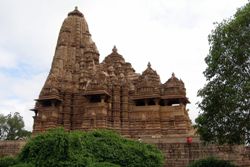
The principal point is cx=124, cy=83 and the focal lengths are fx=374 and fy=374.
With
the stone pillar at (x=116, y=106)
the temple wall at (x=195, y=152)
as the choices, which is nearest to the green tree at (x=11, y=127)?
the stone pillar at (x=116, y=106)

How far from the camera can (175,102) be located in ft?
113

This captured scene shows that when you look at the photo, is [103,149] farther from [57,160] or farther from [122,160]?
[57,160]

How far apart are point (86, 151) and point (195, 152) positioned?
7670 mm

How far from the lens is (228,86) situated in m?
18.0

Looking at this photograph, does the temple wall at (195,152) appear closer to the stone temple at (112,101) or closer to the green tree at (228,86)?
the green tree at (228,86)

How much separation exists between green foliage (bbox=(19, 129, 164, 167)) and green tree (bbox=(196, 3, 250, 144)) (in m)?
3.97

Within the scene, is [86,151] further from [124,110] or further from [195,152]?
[124,110]

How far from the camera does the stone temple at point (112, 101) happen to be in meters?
33.2

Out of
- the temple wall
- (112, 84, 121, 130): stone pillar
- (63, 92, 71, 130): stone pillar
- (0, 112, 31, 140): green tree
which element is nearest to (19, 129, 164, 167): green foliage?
the temple wall

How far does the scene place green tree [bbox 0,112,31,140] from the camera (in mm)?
52281

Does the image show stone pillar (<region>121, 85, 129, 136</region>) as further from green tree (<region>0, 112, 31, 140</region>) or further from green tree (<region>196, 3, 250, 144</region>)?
green tree (<region>0, 112, 31, 140</region>)

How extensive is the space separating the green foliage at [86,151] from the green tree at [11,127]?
33.5 meters

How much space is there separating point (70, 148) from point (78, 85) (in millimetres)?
18019

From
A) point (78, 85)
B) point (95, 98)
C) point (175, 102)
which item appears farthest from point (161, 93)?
point (78, 85)
